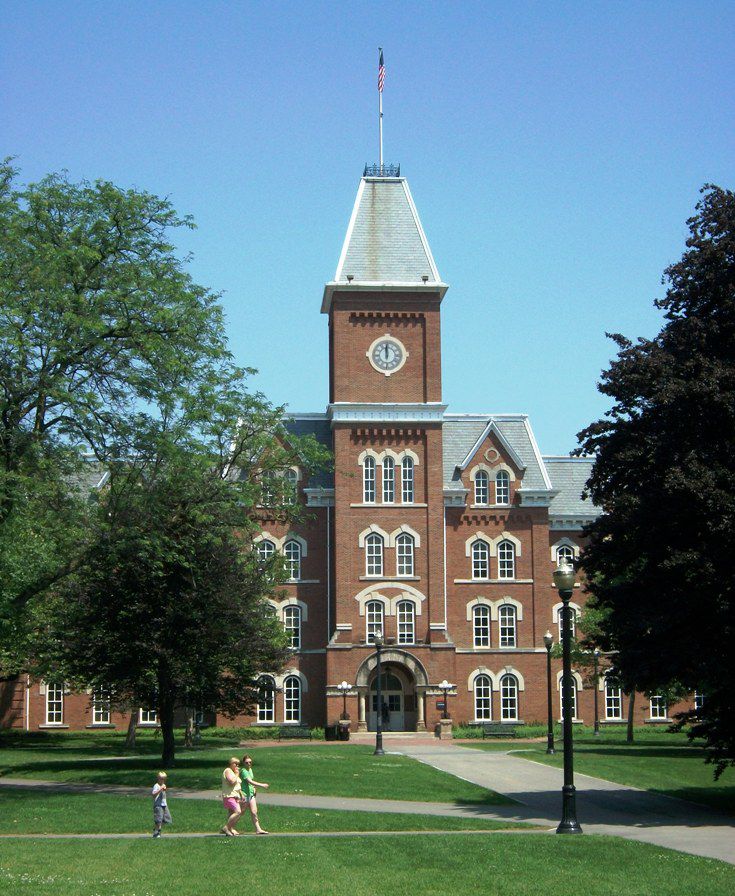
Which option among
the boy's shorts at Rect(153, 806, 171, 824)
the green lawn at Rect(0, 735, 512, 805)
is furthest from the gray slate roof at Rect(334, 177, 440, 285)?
the boy's shorts at Rect(153, 806, 171, 824)

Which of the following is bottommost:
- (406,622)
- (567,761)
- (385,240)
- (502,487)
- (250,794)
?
(250,794)

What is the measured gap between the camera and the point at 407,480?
6134 centimetres

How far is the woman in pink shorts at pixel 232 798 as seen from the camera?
22.8 meters

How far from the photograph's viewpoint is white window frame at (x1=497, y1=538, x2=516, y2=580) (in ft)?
209

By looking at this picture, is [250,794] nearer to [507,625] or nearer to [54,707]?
[507,625]

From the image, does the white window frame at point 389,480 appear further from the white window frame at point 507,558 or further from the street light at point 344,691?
the street light at point 344,691

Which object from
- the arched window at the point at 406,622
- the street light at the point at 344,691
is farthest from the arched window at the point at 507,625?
the street light at the point at 344,691

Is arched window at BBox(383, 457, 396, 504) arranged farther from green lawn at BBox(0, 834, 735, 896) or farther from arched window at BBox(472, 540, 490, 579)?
green lawn at BBox(0, 834, 735, 896)

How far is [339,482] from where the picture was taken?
201 feet

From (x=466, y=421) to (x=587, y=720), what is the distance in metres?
17.2

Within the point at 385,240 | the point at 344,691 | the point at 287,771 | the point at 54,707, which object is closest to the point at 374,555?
the point at 344,691

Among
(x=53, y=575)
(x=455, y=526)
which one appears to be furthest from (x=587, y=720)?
(x=53, y=575)

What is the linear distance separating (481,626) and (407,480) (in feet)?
28.6

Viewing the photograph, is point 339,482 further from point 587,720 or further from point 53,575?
point 53,575
